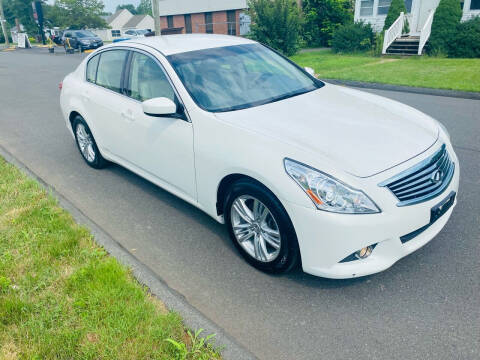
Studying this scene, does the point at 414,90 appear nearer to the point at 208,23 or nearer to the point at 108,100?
the point at 108,100

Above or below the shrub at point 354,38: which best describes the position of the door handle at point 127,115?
above

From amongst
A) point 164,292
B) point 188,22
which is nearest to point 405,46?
point 164,292

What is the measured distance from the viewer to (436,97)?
9539mm

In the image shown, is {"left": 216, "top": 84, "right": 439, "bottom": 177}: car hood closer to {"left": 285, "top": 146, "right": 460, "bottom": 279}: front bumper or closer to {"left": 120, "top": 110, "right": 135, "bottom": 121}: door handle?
{"left": 285, "top": 146, "right": 460, "bottom": 279}: front bumper

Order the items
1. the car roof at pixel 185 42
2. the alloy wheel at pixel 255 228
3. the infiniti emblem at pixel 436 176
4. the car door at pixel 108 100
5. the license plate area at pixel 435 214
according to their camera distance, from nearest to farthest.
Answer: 1. the license plate area at pixel 435 214
2. the infiniti emblem at pixel 436 176
3. the alloy wheel at pixel 255 228
4. the car roof at pixel 185 42
5. the car door at pixel 108 100

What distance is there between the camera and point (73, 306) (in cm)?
294

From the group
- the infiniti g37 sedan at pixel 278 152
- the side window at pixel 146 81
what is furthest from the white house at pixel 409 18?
the side window at pixel 146 81

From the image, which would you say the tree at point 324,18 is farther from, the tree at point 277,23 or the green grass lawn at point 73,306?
the green grass lawn at point 73,306

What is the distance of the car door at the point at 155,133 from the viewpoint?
373cm

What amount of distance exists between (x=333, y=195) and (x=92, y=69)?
4058mm

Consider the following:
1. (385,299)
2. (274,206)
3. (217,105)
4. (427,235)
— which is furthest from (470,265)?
(217,105)

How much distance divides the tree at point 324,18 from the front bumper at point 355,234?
78.1 feet

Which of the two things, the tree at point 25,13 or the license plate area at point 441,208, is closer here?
the license plate area at point 441,208

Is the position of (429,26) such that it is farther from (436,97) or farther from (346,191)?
(346,191)
